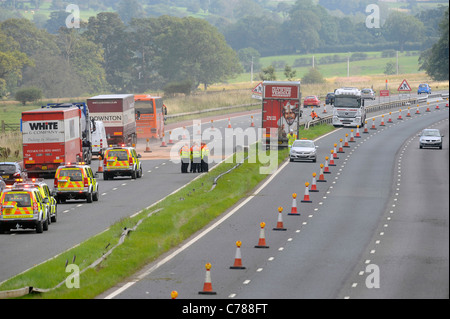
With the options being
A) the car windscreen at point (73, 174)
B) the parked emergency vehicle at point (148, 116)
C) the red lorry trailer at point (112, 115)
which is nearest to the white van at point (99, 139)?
the red lorry trailer at point (112, 115)

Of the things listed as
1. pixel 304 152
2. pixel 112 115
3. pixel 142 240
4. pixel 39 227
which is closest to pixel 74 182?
pixel 39 227

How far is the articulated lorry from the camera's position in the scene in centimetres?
8025

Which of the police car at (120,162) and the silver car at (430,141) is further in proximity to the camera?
the silver car at (430,141)

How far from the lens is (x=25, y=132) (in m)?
52.8

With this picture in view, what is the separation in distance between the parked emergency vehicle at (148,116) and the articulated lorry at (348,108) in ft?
47.4

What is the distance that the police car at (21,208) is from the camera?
34906mm

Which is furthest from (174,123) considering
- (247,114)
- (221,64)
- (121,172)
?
(221,64)

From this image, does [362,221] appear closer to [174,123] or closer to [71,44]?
[174,123]

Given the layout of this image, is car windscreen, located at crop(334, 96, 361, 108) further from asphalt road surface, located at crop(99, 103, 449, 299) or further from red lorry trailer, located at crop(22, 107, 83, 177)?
red lorry trailer, located at crop(22, 107, 83, 177)

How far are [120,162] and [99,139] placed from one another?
1253 centimetres

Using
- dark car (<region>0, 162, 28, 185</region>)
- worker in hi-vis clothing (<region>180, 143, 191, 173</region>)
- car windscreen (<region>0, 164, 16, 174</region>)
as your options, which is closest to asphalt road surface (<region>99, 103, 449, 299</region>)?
worker in hi-vis clothing (<region>180, 143, 191, 173</region>)

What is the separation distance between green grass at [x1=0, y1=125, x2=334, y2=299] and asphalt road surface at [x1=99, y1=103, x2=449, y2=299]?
508 mm

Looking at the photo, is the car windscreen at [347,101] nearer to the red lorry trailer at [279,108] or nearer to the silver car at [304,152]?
the red lorry trailer at [279,108]

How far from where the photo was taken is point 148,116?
76750 millimetres
